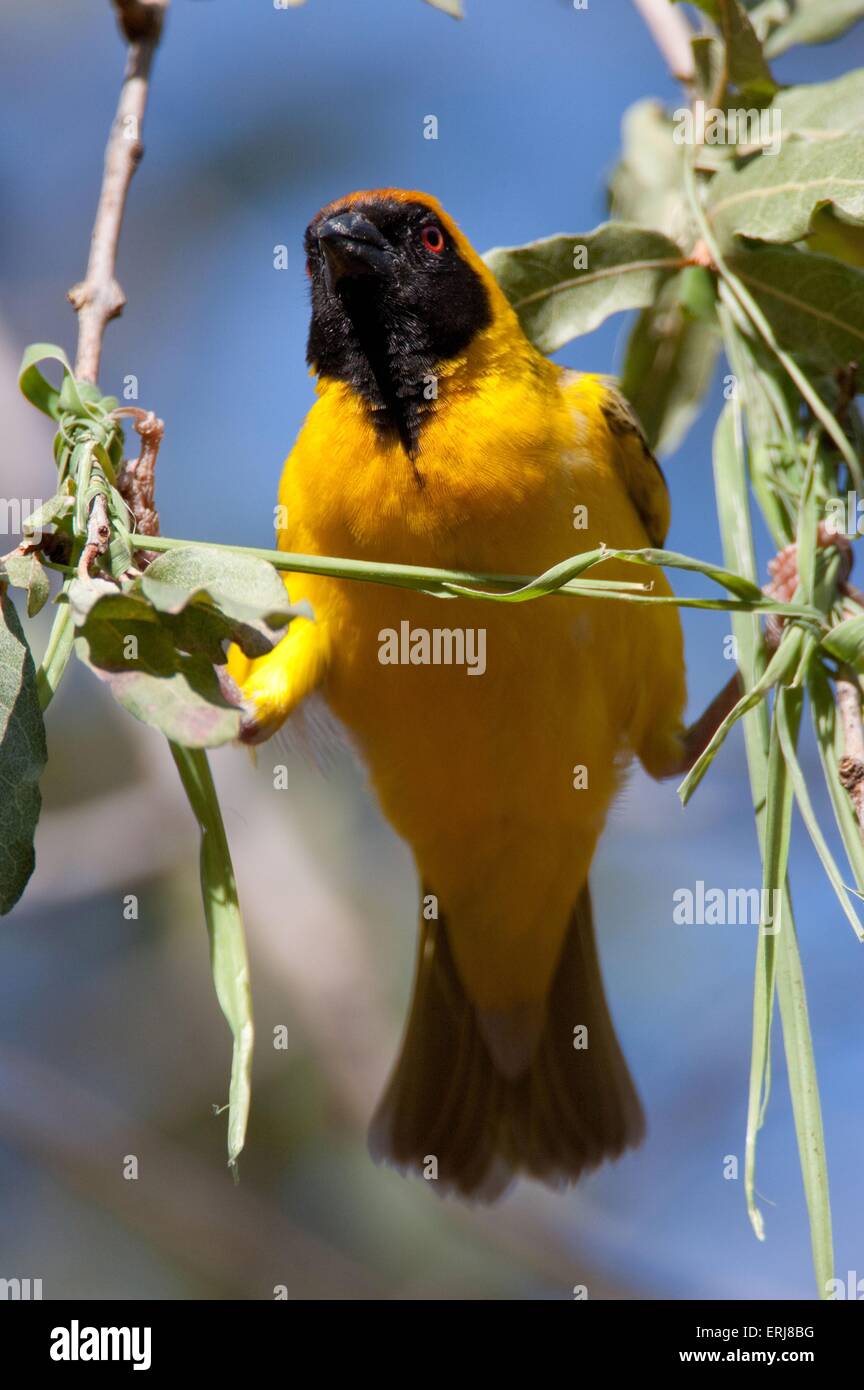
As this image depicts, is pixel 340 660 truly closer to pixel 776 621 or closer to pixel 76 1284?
pixel 776 621

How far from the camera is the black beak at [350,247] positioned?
126 inches

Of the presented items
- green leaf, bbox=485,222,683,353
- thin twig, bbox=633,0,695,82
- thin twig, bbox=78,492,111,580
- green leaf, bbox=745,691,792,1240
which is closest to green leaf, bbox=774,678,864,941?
green leaf, bbox=745,691,792,1240

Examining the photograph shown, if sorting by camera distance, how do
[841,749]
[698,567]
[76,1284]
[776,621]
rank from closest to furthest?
1. [698,567]
2. [841,749]
3. [776,621]
4. [76,1284]

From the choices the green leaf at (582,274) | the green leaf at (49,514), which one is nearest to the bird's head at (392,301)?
the green leaf at (582,274)

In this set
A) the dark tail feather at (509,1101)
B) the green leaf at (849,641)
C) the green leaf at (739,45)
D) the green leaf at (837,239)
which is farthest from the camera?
the dark tail feather at (509,1101)

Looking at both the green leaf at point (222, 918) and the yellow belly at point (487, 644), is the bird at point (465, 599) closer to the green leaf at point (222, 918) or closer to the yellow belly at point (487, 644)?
the yellow belly at point (487, 644)

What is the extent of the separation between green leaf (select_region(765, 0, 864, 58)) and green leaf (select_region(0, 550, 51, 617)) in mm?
2297

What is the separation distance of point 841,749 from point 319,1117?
3.88 metres

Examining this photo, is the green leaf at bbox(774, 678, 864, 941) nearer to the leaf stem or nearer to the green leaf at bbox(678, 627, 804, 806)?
the green leaf at bbox(678, 627, 804, 806)

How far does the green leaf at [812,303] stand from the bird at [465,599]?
0.57 metres

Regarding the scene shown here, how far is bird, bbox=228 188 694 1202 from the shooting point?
2965 millimetres

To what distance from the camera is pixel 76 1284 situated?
17.2 feet

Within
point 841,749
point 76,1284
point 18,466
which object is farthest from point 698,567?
point 76,1284

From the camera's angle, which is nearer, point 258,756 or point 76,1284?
point 258,756
